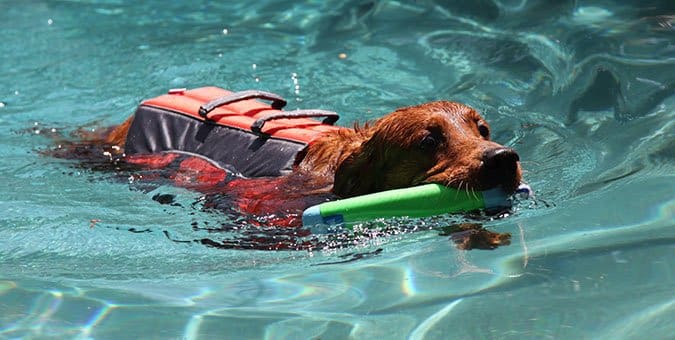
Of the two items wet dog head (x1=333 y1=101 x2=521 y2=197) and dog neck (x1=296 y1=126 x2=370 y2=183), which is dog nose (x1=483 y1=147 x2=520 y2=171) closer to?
wet dog head (x1=333 y1=101 x2=521 y2=197)

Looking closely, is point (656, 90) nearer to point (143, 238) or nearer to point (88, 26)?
point (143, 238)

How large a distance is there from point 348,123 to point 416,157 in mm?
2649

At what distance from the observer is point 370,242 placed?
5.06m

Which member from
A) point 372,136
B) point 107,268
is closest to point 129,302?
point 107,268

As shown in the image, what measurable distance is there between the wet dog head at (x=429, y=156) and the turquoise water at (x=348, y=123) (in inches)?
11.3

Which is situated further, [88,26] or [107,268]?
[88,26]

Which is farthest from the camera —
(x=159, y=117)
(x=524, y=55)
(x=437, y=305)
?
(x=524, y=55)

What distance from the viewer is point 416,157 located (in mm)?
5410

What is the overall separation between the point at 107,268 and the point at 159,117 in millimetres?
2282

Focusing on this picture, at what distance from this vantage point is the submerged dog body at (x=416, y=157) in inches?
197

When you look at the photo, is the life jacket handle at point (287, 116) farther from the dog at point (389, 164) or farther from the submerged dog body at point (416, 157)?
the submerged dog body at point (416, 157)

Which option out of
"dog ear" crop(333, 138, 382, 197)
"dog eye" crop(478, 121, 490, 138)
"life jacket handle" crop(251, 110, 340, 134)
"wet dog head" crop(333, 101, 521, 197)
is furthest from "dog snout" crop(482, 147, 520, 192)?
"life jacket handle" crop(251, 110, 340, 134)

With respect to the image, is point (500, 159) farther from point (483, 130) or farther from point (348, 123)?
point (348, 123)

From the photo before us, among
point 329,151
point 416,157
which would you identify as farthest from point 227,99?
point 416,157
